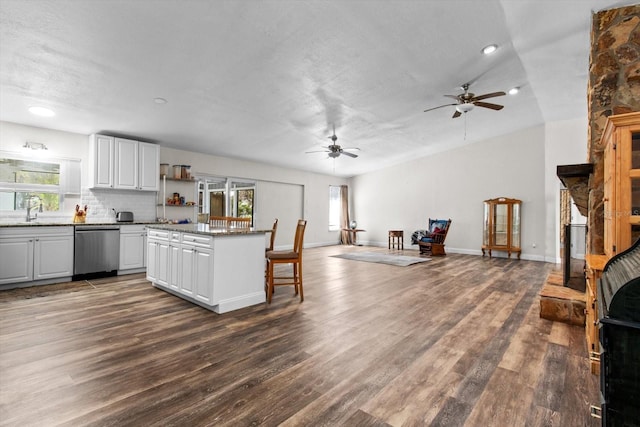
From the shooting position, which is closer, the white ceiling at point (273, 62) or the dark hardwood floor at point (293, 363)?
the dark hardwood floor at point (293, 363)

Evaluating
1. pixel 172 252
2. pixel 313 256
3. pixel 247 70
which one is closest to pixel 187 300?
pixel 172 252

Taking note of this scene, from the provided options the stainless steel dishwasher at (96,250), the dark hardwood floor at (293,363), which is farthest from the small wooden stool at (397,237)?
the stainless steel dishwasher at (96,250)

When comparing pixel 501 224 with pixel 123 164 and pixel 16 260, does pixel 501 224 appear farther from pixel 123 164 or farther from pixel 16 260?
pixel 16 260

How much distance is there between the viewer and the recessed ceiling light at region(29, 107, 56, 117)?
14.1 ft

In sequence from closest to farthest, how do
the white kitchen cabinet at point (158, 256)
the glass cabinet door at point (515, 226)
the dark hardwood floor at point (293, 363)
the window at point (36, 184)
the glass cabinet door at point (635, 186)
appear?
the dark hardwood floor at point (293, 363), the glass cabinet door at point (635, 186), the white kitchen cabinet at point (158, 256), the window at point (36, 184), the glass cabinet door at point (515, 226)

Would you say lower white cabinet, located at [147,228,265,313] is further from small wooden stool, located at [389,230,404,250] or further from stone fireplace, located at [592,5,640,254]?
small wooden stool, located at [389,230,404,250]

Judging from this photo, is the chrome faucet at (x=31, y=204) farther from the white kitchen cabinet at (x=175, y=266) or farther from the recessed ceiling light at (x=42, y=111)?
the white kitchen cabinet at (x=175, y=266)

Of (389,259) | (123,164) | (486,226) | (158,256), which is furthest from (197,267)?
(486,226)

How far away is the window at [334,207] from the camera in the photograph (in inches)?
418

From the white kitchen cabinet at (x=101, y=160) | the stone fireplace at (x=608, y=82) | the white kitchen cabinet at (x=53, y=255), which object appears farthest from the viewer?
the white kitchen cabinet at (x=101, y=160)

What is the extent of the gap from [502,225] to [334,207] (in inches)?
203

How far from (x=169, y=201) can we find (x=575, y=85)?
298 inches

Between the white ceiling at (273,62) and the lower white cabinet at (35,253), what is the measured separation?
5.62ft

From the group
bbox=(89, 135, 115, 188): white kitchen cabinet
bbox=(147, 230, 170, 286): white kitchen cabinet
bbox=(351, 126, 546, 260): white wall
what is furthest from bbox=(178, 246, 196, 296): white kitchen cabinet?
bbox=(351, 126, 546, 260): white wall
